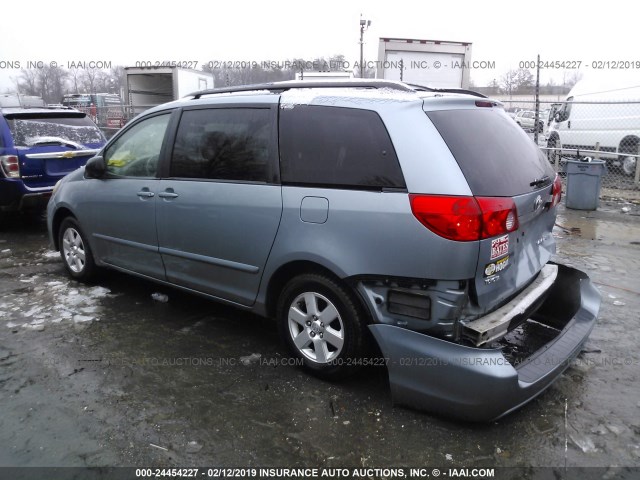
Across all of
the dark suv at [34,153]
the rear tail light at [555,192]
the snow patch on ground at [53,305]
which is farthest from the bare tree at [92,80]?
the rear tail light at [555,192]

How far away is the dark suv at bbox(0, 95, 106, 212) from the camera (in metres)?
6.81

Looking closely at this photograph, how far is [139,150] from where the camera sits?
13.9 feet

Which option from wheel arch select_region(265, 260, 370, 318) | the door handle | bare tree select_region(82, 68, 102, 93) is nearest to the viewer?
wheel arch select_region(265, 260, 370, 318)

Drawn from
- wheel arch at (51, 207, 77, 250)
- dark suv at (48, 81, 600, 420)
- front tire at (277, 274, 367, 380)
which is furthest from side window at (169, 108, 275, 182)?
wheel arch at (51, 207, 77, 250)

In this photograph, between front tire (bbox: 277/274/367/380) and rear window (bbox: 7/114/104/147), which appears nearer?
front tire (bbox: 277/274/367/380)

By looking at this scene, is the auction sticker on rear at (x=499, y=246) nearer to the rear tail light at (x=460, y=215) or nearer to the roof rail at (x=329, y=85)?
the rear tail light at (x=460, y=215)

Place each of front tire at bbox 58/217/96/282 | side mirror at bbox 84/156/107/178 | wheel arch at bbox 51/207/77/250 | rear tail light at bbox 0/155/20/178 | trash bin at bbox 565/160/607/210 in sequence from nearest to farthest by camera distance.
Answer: side mirror at bbox 84/156/107/178
front tire at bbox 58/217/96/282
wheel arch at bbox 51/207/77/250
rear tail light at bbox 0/155/20/178
trash bin at bbox 565/160/607/210

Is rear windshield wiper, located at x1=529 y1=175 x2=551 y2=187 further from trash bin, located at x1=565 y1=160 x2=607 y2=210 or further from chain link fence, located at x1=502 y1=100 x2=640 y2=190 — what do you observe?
chain link fence, located at x1=502 y1=100 x2=640 y2=190

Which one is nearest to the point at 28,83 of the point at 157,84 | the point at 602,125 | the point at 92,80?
the point at 92,80

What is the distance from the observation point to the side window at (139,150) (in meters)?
4.05

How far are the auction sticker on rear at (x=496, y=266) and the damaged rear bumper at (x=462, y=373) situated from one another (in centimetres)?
40

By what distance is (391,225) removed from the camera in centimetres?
268

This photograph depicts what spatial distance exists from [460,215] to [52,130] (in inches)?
271

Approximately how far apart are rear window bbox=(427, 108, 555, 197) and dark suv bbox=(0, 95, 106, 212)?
6122 millimetres
